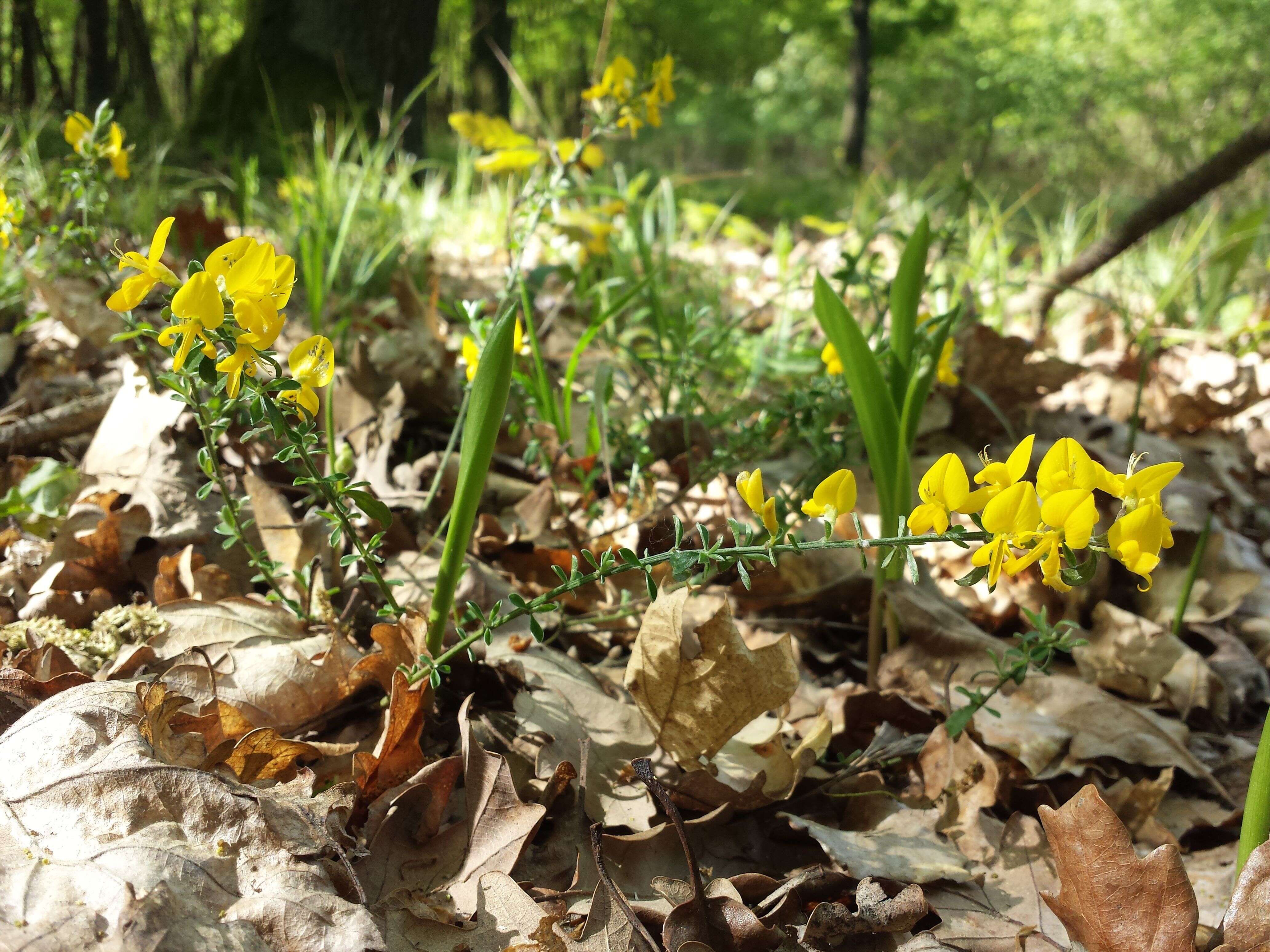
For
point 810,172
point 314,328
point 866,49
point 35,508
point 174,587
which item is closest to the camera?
point 174,587

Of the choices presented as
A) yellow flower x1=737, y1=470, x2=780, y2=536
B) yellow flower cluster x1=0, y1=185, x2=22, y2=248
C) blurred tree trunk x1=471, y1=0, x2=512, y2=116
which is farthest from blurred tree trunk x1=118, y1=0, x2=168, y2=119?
yellow flower x1=737, y1=470, x2=780, y2=536

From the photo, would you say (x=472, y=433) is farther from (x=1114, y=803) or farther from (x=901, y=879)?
(x=1114, y=803)

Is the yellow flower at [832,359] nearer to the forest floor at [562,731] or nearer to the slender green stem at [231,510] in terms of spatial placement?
the forest floor at [562,731]

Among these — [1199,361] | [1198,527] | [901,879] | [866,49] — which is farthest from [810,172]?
[901,879]

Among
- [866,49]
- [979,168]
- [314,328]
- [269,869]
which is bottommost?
[269,869]

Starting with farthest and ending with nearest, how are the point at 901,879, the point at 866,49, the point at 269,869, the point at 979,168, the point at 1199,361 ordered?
1. the point at 866,49
2. the point at 1199,361
3. the point at 979,168
4. the point at 901,879
5. the point at 269,869

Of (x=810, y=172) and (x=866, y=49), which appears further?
(x=810, y=172)

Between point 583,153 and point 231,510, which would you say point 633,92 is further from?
point 231,510
